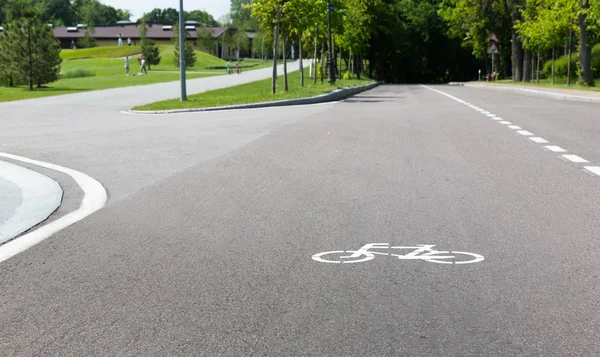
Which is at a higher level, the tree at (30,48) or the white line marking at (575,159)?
the tree at (30,48)

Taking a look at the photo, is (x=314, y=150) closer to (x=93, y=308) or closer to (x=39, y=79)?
(x=93, y=308)

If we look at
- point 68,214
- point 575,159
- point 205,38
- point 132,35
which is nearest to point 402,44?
point 205,38

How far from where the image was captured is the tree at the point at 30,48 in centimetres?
4966

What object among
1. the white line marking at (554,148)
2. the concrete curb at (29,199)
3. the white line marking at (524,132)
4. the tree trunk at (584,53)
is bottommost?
the white line marking at (524,132)

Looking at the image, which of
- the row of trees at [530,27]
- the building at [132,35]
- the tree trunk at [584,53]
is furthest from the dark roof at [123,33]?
the tree trunk at [584,53]

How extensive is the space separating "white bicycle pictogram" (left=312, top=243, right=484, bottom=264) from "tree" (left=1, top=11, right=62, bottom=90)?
46.7 metres

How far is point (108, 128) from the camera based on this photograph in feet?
64.3

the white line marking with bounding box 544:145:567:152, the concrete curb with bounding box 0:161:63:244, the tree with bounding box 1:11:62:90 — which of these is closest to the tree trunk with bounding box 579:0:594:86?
the tree with bounding box 1:11:62:90

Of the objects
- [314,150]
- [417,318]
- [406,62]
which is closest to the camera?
[417,318]

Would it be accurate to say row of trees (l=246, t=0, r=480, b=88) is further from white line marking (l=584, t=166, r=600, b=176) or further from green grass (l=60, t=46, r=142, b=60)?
white line marking (l=584, t=166, r=600, b=176)

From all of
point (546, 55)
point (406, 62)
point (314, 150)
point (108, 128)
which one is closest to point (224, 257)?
point (314, 150)

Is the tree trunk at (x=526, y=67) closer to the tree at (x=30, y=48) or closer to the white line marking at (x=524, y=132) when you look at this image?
the tree at (x=30, y=48)

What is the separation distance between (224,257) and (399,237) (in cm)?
146

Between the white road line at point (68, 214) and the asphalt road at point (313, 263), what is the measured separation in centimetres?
12
